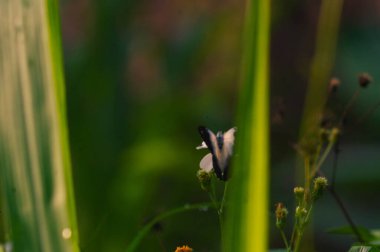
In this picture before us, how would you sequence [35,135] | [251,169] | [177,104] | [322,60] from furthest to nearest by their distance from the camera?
1. [322,60]
2. [177,104]
3. [35,135]
4. [251,169]

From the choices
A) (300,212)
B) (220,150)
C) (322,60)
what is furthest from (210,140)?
(322,60)

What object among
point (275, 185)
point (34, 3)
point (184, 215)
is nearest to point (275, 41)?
point (275, 185)

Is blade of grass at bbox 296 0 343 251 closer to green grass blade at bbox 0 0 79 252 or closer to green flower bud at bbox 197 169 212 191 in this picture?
green flower bud at bbox 197 169 212 191

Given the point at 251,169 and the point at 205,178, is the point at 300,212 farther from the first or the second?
the point at 251,169

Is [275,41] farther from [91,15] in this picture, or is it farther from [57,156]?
[57,156]

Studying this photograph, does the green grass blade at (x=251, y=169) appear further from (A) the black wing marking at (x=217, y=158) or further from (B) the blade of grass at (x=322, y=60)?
(B) the blade of grass at (x=322, y=60)
